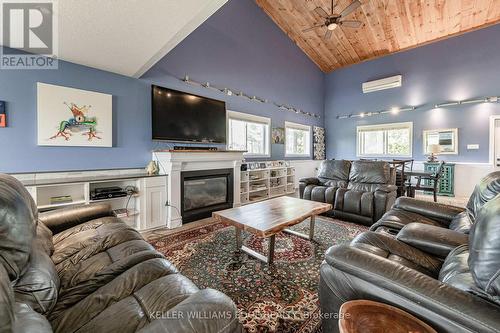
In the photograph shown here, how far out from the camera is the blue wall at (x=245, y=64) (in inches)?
153

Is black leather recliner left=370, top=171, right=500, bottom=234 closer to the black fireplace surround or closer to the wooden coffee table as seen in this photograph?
the wooden coffee table

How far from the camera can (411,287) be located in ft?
2.89

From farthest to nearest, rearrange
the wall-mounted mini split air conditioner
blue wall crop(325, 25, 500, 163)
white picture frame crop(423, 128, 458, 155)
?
the wall-mounted mini split air conditioner < white picture frame crop(423, 128, 458, 155) < blue wall crop(325, 25, 500, 163)

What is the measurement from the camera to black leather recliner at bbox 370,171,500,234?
1.81 meters

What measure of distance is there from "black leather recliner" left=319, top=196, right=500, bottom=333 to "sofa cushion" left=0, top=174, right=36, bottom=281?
1.37 metres

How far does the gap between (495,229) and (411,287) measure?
0.36m

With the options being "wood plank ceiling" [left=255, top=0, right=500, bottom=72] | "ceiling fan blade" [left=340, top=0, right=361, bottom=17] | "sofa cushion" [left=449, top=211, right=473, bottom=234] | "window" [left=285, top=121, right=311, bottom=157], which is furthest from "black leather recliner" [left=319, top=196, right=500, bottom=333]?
"wood plank ceiling" [left=255, top=0, right=500, bottom=72]

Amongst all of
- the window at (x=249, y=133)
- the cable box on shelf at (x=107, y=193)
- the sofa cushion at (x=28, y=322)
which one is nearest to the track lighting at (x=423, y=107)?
the window at (x=249, y=133)

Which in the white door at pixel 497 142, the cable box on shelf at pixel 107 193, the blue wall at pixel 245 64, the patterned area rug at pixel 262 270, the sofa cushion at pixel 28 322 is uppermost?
the blue wall at pixel 245 64

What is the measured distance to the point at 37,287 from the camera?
95 centimetres

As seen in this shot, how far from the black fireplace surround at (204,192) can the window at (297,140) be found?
2.63 meters

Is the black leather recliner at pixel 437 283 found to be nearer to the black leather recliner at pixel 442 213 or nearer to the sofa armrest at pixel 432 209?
the black leather recliner at pixel 442 213

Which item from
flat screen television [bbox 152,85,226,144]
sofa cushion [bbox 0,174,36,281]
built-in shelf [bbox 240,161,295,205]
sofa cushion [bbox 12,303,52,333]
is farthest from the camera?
built-in shelf [bbox 240,161,295,205]

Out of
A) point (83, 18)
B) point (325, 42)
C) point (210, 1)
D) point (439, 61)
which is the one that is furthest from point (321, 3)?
point (83, 18)
